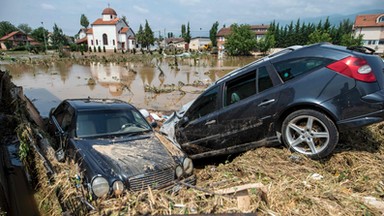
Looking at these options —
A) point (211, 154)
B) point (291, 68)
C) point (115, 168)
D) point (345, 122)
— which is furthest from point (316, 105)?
point (115, 168)

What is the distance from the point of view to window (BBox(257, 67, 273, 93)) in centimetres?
423

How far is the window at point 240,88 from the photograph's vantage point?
4426mm

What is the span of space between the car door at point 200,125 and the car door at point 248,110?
0.64ft

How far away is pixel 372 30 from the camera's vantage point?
195 ft

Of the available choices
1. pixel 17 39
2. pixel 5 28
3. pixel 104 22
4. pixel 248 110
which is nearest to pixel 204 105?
pixel 248 110

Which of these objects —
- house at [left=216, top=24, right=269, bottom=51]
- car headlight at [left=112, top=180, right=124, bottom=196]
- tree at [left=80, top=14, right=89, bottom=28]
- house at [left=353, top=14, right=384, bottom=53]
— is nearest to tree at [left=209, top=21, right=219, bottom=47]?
house at [left=216, top=24, right=269, bottom=51]

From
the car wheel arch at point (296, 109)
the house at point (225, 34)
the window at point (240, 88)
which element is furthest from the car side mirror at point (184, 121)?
the house at point (225, 34)

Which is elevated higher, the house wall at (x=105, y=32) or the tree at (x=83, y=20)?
the tree at (x=83, y=20)

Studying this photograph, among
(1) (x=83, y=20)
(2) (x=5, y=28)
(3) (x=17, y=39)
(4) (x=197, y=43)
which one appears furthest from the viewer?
(2) (x=5, y=28)

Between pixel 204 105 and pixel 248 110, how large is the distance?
110cm

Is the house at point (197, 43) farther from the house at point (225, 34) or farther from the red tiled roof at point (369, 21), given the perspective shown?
the red tiled roof at point (369, 21)

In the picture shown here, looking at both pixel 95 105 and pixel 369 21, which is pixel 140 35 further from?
pixel 95 105

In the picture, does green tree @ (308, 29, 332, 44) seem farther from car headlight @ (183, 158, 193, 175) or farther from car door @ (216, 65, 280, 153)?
car headlight @ (183, 158, 193, 175)

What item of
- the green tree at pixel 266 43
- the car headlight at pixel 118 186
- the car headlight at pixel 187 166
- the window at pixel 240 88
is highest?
the green tree at pixel 266 43
